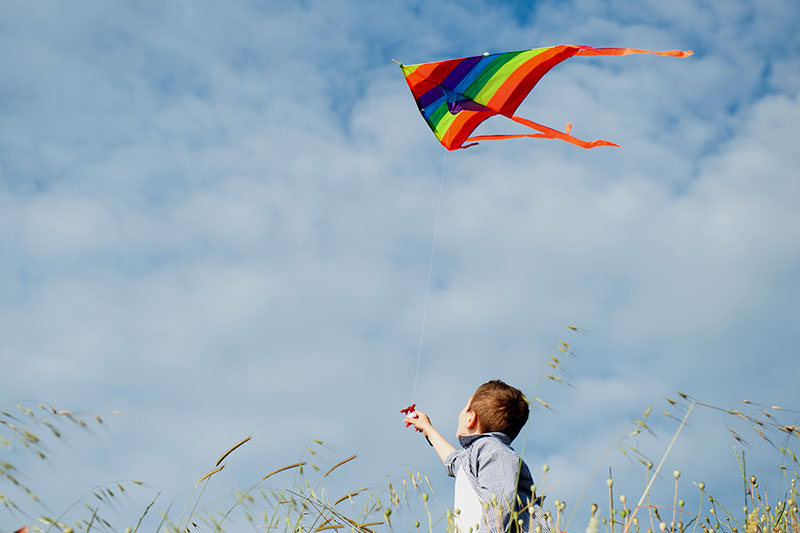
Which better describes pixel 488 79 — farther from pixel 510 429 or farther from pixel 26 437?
pixel 26 437

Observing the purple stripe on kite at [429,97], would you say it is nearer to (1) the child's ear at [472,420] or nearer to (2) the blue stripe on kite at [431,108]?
(2) the blue stripe on kite at [431,108]

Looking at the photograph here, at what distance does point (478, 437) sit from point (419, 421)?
1.65ft

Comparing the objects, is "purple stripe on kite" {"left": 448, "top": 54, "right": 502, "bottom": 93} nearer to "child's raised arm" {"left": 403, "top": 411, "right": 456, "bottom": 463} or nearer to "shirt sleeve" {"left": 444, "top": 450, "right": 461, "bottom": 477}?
"child's raised arm" {"left": 403, "top": 411, "right": 456, "bottom": 463}

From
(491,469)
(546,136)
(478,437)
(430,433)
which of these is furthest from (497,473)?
(546,136)

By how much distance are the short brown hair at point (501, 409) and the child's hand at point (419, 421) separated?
0.30 metres

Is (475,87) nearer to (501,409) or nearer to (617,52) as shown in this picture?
(617,52)

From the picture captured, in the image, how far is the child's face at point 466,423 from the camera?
3787mm

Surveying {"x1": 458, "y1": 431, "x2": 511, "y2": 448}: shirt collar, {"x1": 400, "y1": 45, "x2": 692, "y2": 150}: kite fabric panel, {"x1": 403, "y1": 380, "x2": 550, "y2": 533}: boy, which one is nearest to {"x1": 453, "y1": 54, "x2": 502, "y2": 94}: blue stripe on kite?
{"x1": 400, "y1": 45, "x2": 692, "y2": 150}: kite fabric panel

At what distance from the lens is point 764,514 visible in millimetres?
Result: 2645

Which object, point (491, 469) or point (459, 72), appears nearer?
point (491, 469)

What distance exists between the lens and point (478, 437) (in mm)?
3629

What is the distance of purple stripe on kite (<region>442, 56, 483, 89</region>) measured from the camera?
5504mm

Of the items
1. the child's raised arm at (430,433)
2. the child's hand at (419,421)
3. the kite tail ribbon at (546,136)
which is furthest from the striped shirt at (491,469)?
the kite tail ribbon at (546,136)

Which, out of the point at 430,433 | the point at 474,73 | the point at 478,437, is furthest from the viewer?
the point at 474,73
